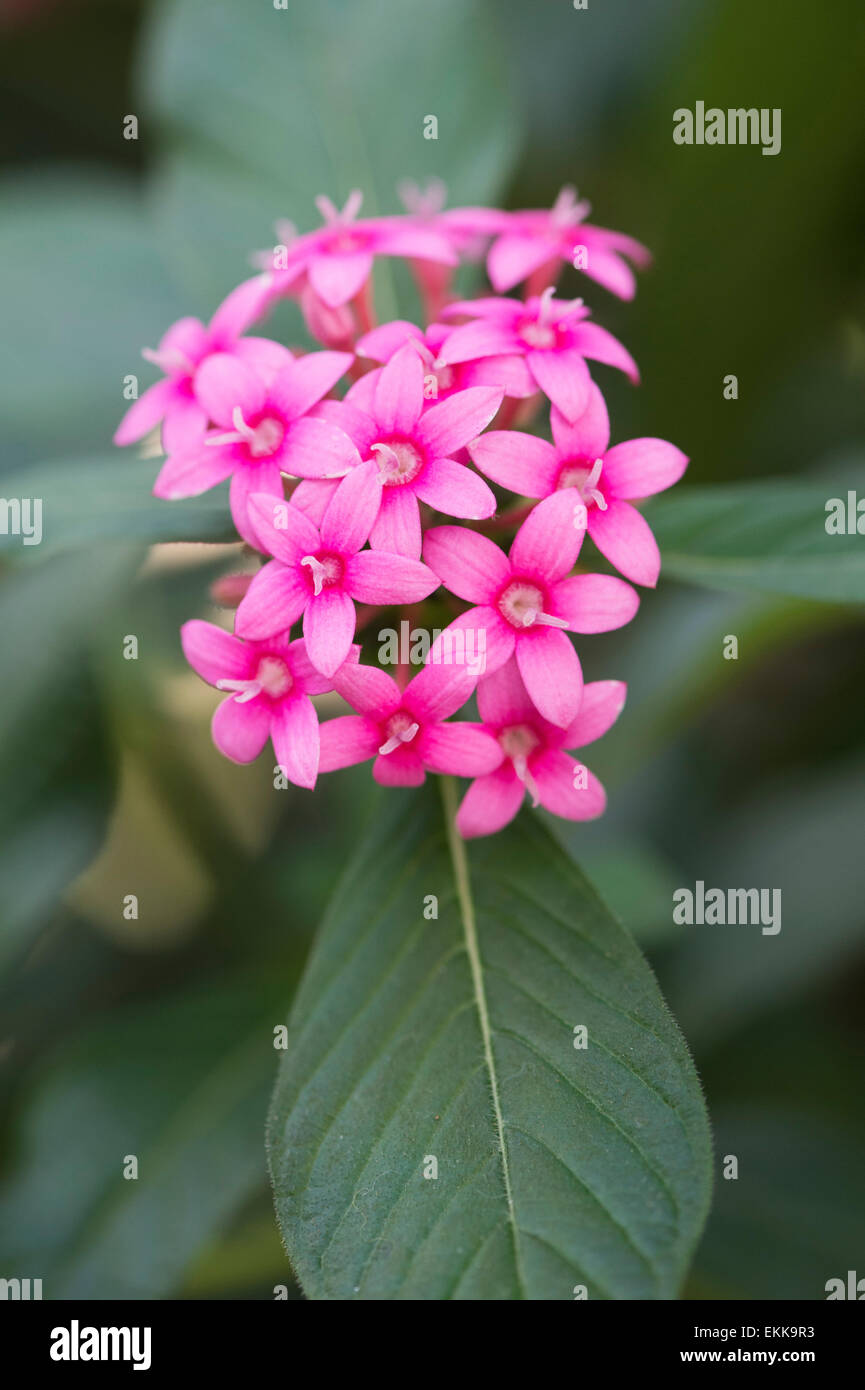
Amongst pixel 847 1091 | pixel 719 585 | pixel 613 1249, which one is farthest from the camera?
pixel 847 1091

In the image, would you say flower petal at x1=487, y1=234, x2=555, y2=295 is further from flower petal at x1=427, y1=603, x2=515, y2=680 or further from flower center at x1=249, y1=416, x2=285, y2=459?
flower petal at x1=427, y1=603, x2=515, y2=680

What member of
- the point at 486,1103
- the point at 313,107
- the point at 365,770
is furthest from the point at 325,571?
the point at 313,107

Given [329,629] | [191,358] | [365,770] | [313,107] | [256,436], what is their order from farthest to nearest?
[365,770]
[313,107]
[191,358]
[256,436]
[329,629]

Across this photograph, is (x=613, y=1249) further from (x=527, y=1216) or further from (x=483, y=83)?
Answer: (x=483, y=83)

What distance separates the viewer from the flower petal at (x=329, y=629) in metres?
0.88

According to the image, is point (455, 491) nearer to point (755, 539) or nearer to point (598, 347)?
point (598, 347)

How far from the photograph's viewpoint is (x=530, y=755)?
99cm

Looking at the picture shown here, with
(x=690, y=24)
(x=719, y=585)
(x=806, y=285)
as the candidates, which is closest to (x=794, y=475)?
(x=806, y=285)

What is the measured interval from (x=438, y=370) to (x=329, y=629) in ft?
0.84

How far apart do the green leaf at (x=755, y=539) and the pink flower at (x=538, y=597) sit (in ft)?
0.85

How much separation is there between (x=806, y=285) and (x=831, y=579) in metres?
1.14

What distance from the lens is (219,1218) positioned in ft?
4.84

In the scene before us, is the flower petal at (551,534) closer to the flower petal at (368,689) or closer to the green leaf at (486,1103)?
the flower petal at (368,689)

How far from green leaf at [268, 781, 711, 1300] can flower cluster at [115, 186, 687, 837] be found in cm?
13
